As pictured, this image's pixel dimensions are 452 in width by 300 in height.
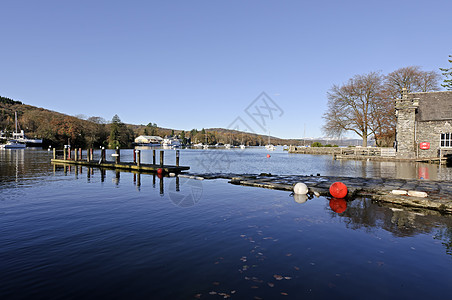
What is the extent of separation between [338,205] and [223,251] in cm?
679

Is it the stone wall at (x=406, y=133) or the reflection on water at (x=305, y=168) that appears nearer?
the reflection on water at (x=305, y=168)

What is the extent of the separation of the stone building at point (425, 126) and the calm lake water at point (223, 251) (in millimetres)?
33807

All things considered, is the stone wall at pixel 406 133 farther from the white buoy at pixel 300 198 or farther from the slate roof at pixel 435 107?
the white buoy at pixel 300 198

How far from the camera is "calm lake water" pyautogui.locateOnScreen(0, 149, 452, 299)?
4578 mm

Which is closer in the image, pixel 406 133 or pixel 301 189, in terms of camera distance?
pixel 301 189

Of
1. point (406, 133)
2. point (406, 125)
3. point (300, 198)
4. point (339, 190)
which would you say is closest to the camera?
point (339, 190)

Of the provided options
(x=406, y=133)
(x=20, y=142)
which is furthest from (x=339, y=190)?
(x=20, y=142)

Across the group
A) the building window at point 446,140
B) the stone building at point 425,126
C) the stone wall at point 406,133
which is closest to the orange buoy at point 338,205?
the stone wall at point 406,133

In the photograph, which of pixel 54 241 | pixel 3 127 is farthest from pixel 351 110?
pixel 3 127

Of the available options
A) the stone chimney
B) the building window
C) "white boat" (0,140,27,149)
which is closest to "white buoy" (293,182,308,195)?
the stone chimney

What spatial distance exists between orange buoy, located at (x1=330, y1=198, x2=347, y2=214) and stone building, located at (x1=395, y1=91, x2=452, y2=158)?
3355 centimetres

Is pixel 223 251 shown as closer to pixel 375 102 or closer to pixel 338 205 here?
pixel 338 205

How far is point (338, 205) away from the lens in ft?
36.1

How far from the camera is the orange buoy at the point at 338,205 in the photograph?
10177 millimetres
